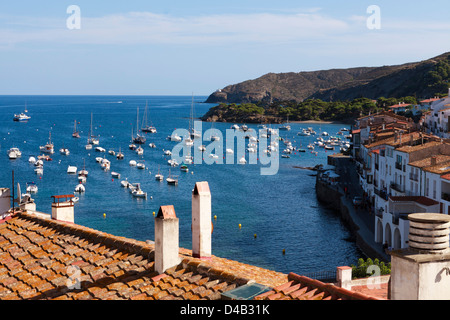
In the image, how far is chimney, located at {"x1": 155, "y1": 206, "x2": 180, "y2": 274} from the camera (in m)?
9.80

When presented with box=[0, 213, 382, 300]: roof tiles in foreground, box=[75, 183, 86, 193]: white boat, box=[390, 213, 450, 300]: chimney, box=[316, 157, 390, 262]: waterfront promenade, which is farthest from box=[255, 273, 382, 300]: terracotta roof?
box=[75, 183, 86, 193]: white boat

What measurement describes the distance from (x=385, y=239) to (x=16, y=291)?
3258cm

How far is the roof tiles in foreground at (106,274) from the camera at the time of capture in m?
9.16

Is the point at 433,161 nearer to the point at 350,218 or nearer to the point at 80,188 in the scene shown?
the point at 350,218

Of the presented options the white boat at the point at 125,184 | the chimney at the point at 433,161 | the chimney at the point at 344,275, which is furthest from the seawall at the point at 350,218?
the chimney at the point at 344,275

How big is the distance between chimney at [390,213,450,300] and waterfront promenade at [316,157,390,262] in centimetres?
3091

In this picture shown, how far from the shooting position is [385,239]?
39.6m


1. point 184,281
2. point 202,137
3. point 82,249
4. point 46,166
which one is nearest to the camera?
point 184,281

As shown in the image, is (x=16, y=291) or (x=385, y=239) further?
(x=385, y=239)

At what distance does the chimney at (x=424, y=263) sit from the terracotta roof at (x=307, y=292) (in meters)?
0.88

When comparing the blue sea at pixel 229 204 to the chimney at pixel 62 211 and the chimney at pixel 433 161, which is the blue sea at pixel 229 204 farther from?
the chimney at pixel 62 211

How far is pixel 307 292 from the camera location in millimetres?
8398

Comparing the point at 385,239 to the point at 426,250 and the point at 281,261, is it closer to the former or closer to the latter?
the point at 281,261

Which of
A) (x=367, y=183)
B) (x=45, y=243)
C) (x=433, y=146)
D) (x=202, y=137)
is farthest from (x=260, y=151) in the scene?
(x=45, y=243)
